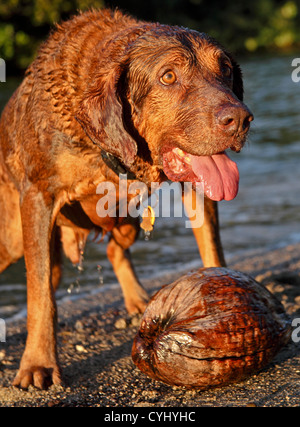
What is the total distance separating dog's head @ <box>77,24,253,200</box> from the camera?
3.31 metres

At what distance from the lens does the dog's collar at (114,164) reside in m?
3.58

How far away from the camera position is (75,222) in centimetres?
437

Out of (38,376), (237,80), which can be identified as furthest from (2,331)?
(237,80)

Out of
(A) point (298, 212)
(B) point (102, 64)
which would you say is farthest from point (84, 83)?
(A) point (298, 212)

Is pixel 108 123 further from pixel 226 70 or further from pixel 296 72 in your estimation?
pixel 296 72

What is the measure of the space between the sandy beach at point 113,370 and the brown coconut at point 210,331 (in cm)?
9

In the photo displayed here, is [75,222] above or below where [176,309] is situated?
above

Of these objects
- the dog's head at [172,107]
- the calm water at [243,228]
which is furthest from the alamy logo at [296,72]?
the dog's head at [172,107]

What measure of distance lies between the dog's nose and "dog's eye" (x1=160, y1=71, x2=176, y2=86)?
0.39 meters

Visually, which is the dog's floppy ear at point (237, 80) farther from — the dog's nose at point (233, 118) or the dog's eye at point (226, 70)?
the dog's nose at point (233, 118)

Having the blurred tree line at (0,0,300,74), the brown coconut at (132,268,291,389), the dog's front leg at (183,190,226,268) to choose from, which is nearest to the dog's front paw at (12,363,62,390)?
the brown coconut at (132,268,291,389)

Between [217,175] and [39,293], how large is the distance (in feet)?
4.13
